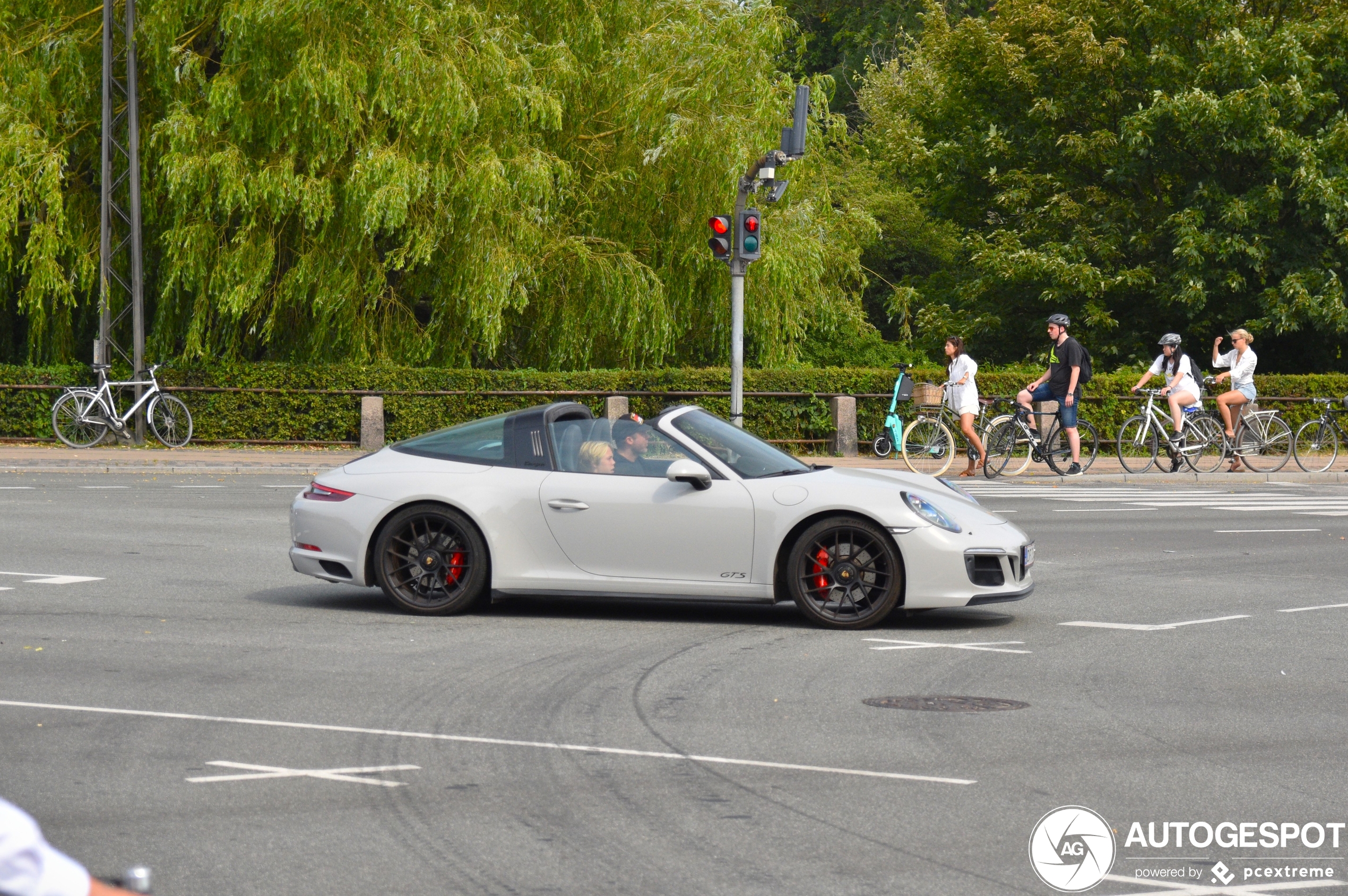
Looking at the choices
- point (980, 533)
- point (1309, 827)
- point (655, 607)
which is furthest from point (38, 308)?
point (1309, 827)

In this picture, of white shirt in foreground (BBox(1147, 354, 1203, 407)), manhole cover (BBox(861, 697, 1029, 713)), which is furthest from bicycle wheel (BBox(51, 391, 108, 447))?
manhole cover (BBox(861, 697, 1029, 713))

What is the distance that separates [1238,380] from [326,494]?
15.4m

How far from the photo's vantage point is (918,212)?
154 ft

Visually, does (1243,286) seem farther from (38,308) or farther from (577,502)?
(577,502)

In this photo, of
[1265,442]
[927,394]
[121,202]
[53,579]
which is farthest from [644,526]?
[121,202]

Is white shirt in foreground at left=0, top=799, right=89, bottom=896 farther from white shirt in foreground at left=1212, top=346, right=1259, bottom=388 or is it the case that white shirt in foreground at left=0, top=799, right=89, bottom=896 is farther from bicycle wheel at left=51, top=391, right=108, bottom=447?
bicycle wheel at left=51, top=391, right=108, bottom=447

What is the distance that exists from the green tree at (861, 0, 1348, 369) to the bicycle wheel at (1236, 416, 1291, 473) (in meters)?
7.88

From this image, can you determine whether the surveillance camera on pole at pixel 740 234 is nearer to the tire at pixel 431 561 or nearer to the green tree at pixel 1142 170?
the tire at pixel 431 561

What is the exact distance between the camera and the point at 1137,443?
21.4 m

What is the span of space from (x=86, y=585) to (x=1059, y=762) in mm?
6897

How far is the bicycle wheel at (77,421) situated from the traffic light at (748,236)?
10638mm

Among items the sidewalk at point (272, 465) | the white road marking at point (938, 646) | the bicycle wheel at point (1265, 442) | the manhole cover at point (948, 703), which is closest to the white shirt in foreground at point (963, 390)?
the sidewalk at point (272, 465)

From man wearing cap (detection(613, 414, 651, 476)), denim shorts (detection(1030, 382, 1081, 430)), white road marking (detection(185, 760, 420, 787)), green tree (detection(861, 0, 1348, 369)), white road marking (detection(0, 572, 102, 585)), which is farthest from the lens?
green tree (detection(861, 0, 1348, 369))

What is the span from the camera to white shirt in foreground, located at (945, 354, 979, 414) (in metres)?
20.7
